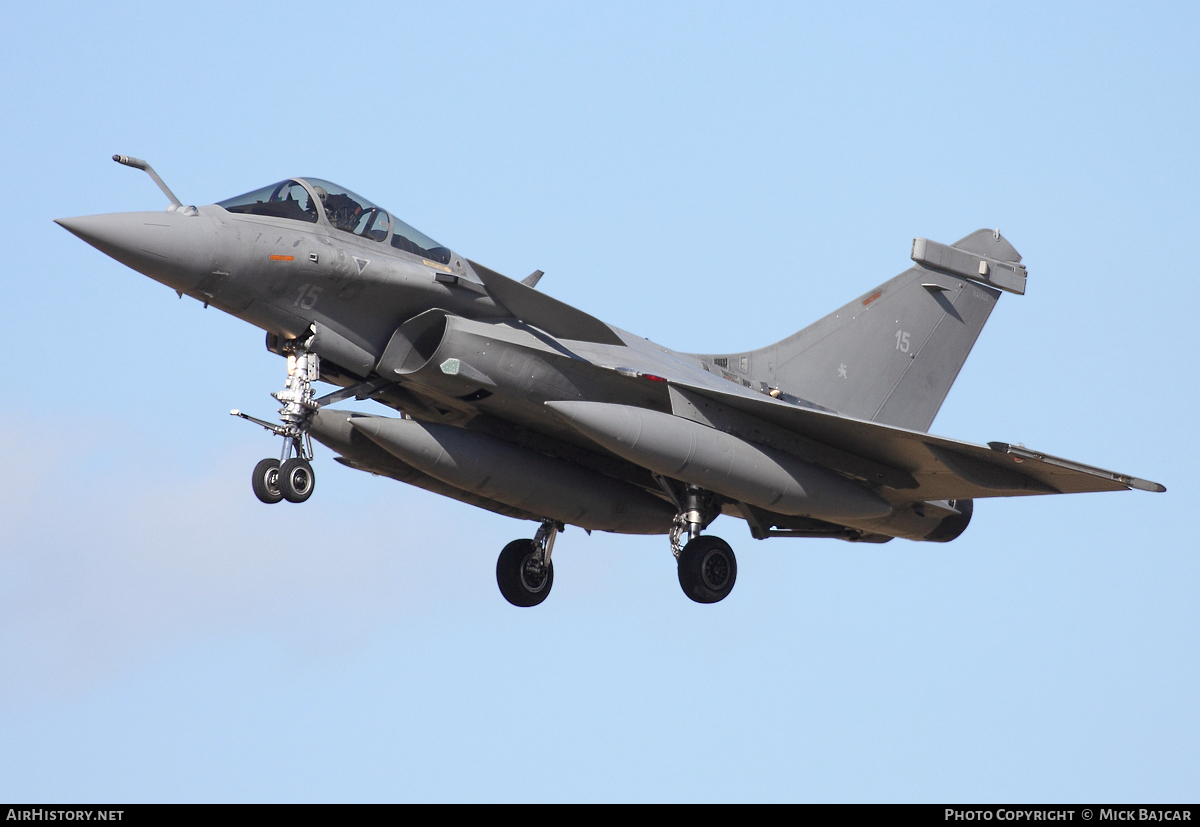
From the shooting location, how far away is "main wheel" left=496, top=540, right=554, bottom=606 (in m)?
17.5

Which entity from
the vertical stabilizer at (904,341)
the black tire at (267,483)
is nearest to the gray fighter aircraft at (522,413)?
the black tire at (267,483)

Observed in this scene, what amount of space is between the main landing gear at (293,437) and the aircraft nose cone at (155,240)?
1325 millimetres

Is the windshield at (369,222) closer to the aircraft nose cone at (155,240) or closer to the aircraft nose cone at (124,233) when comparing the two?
the aircraft nose cone at (155,240)

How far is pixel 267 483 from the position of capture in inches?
544

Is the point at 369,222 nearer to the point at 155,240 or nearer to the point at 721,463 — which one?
the point at 155,240

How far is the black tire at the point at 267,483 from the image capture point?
13828 millimetres

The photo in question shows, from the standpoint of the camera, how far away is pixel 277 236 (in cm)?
1431

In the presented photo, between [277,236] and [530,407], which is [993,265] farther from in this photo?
[277,236]

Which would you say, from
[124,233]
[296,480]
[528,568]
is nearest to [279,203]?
[124,233]

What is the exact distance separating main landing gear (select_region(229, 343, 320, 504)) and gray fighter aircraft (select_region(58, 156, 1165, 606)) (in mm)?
18

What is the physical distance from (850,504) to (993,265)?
5.30 meters

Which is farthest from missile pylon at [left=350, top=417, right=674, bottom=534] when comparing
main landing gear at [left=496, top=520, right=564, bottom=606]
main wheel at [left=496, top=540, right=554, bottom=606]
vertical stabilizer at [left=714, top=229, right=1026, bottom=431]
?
vertical stabilizer at [left=714, top=229, right=1026, bottom=431]
